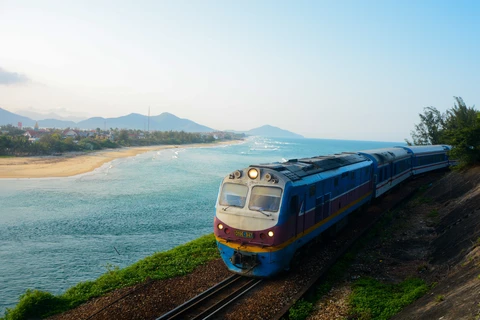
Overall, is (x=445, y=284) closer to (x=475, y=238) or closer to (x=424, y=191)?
(x=475, y=238)

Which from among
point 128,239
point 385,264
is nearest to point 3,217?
point 128,239

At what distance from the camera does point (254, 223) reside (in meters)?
11.3

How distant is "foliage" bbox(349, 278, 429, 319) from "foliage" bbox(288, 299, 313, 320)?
3.80 ft

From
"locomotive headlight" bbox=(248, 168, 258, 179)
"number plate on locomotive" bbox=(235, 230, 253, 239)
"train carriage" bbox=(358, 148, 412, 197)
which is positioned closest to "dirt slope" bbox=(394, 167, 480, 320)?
"train carriage" bbox=(358, 148, 412, 197)

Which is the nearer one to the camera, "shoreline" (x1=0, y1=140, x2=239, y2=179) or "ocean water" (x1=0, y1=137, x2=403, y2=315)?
"ocean water" (x1=0, y1=137, x2=403, y2=315)

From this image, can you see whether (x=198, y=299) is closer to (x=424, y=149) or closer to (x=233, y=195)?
(x=233, y=195)

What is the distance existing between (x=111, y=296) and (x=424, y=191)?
926 inches

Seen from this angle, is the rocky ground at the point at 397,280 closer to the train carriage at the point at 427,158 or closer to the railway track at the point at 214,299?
the railway track at the point at 214,299

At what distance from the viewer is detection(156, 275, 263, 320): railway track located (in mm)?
9715

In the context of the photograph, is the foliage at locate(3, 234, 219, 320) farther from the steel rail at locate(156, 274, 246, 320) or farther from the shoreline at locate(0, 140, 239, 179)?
the shoreline at locate(0, 140, 239, 179)

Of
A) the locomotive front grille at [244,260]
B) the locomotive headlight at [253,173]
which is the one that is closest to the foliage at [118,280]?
the locomotive front grille at [244,260]

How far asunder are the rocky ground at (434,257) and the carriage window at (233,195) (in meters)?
3.80

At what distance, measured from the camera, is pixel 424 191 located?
2711cm

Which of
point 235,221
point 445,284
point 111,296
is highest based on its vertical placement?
point 235,221
